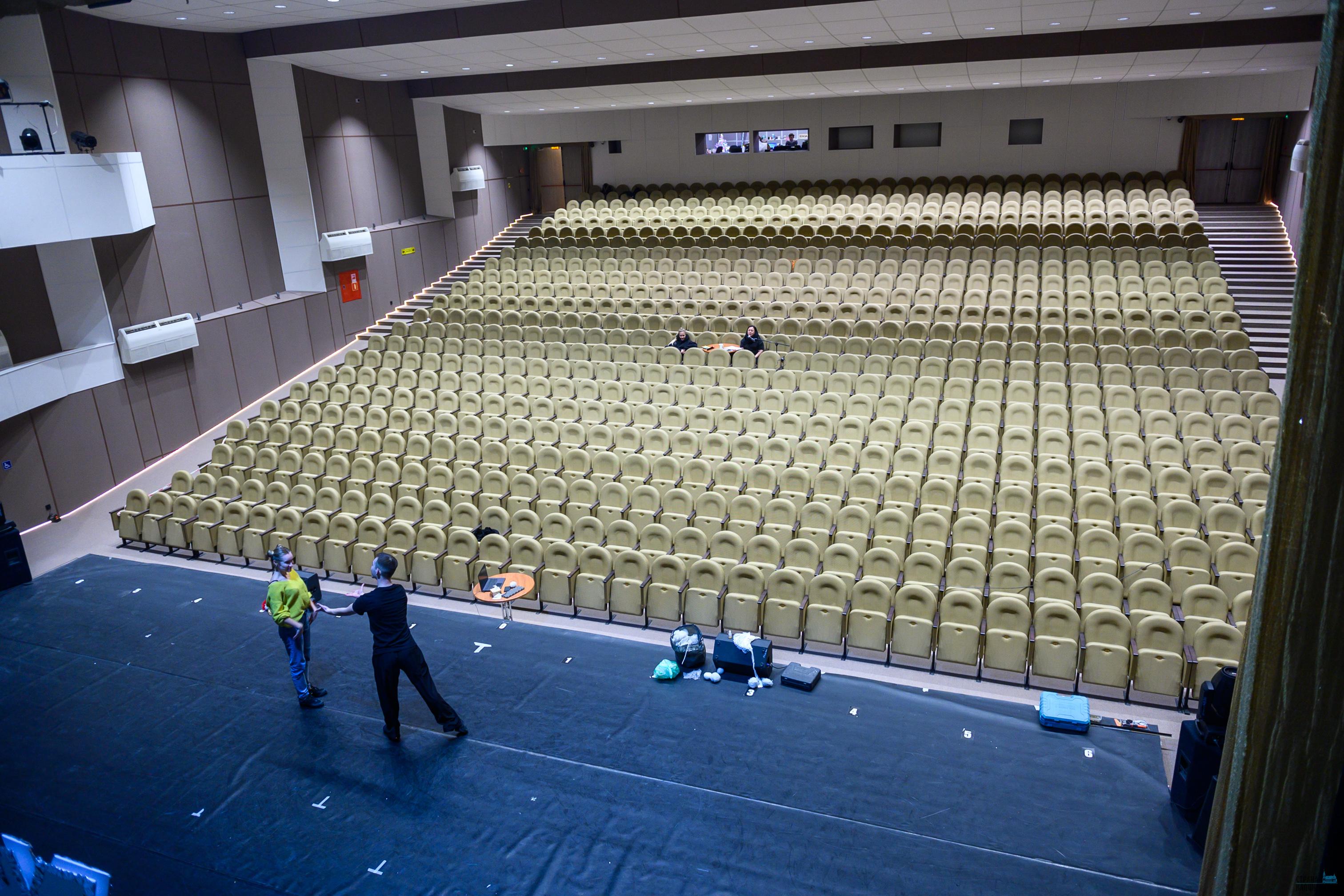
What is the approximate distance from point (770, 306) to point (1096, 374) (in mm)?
4779

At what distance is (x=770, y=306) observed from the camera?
13492 mm

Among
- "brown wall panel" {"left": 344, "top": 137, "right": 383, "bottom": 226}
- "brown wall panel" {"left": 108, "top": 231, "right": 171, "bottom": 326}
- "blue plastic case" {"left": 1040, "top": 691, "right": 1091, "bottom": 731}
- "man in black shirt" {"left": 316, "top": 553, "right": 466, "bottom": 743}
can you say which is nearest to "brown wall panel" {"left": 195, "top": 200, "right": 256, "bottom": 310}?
"brown wall panel" {"left": 108, "top": 231, "right": 171, "bottom": 326}

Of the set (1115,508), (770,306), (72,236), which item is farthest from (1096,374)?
(72,236)

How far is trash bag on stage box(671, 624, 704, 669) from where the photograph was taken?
6816 millimetres

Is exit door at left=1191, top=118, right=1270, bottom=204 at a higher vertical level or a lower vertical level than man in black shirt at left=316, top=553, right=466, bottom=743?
higher

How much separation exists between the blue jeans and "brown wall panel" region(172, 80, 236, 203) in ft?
31.5

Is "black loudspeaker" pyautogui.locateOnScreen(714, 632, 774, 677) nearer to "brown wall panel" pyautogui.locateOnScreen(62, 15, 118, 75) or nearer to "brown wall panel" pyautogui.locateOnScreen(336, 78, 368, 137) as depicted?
"brown wall panel" pyautogui.locateOnScreen(62, 15, 118, 75)

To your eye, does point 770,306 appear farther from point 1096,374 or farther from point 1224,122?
point 1224,122

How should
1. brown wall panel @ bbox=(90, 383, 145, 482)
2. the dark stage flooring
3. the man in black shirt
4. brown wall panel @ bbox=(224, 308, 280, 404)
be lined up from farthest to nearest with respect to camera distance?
brown wall panel @ bbox=(224, 308, 280, 404)
brown wall panel @ bbox=(90, 383, 145, 482)
the man in black shirt
the dark stage flooring

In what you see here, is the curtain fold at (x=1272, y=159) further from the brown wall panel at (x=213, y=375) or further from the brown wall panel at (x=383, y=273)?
the brown wall panel at (x=213, y=375)

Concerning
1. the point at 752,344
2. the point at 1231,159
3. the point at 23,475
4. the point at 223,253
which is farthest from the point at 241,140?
the point at 1231,159

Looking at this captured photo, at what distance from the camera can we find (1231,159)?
19609 millimetres

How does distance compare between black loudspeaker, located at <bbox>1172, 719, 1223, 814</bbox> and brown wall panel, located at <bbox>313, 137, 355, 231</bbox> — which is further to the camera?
brown wall panel, located at <bbox>313, 137, 355, 231</bbox>

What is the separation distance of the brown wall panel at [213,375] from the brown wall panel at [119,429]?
45.4 inches
